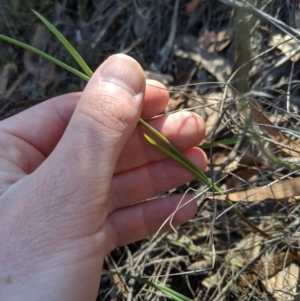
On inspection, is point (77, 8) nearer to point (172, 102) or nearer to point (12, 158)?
point (172, 102)

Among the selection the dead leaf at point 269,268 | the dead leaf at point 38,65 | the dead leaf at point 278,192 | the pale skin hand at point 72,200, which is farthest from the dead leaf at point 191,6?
the dead leaf at point 269,268

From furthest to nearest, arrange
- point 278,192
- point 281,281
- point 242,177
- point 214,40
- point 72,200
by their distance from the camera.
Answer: point 214,40, point 242,177, point 281,281, point 278,192, point 72,200

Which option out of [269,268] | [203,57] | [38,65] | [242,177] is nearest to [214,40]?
[203,57]

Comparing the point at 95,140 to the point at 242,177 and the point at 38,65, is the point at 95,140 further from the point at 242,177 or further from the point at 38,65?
the point at 38,65

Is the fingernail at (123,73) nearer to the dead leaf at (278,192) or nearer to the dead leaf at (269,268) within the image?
the dead leaf at (278,192)

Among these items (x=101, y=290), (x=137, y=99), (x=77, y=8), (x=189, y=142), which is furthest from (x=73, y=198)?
(x=77, y=8)

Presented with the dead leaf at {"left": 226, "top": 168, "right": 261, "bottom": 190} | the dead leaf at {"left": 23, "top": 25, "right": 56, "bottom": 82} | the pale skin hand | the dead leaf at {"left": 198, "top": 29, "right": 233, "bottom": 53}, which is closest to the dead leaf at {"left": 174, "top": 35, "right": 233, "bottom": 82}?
the dead leaf at {"left": 198, "top": 29, "right": 233, "bottom": 53}

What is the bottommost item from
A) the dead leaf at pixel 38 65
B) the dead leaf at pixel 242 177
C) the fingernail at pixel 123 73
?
the dead leaf at pixel 242 177
